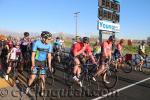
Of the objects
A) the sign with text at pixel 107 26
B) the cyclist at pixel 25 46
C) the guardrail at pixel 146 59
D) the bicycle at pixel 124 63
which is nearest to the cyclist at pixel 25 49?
the cyclist at pixel 25 46

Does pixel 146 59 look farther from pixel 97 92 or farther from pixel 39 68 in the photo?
pixel 39 68

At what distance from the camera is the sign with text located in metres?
20.0

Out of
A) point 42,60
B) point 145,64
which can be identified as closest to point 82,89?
point 42,60

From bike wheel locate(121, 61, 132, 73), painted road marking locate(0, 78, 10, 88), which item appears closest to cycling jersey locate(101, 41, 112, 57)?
painted road marking locate(0, 78, 10, 88)

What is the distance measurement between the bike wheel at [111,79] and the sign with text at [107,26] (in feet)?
30.0

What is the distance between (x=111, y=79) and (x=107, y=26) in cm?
1042

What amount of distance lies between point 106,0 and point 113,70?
35.4ft

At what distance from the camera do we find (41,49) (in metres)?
8.17

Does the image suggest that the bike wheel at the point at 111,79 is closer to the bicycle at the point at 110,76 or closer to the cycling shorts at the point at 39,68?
the bicycle at the point at 110,76

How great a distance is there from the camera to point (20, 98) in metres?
8.32

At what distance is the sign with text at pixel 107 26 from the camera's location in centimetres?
1997

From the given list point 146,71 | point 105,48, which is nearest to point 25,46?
point 105,48

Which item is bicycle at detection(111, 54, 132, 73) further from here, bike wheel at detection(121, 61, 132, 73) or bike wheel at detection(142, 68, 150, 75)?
bike wheel at detection(142, 68, 150, 75)

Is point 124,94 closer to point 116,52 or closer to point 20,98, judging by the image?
point 20,98
